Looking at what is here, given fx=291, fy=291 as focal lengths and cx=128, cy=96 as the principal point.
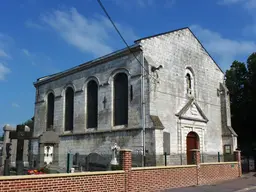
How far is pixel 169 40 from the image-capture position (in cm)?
2048

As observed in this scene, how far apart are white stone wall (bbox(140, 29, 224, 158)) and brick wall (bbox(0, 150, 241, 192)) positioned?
122 inches

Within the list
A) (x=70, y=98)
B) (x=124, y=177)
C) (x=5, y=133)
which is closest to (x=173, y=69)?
(x=70, y=98)

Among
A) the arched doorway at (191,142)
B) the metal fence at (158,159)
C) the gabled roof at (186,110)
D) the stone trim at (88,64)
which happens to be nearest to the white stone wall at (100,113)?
the stone trim at (88,64)

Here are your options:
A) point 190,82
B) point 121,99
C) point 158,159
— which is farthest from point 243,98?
point 158,159

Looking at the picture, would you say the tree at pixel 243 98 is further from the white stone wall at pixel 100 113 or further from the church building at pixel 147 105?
the white stone wall at pixel 100 113

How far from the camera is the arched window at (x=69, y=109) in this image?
23.8 metres

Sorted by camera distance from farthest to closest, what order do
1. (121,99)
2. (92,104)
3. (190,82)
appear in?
(92,104), (190,82), (121,99)

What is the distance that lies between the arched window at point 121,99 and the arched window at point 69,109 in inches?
208

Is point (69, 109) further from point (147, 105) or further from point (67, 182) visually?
point (67, 182)

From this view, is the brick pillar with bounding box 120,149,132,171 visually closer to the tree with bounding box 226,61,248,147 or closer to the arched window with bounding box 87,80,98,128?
the arched window with bounding box 87,80,98,128

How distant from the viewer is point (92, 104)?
22.0 meters

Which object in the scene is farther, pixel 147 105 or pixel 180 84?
pixel 180 84

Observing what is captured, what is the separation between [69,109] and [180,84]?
945cm

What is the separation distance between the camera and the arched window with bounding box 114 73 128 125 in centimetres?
1928
